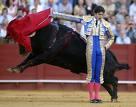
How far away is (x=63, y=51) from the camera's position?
10523 millimetres

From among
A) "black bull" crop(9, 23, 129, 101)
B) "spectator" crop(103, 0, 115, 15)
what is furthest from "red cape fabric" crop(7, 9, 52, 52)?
"spectator" crop(103, 0, 115, 15)

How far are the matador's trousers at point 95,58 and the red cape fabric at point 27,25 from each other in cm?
98

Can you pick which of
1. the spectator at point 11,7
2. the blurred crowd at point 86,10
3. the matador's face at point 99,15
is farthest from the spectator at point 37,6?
the matador's face at point 99,15

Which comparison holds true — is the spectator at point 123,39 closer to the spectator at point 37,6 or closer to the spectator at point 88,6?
the spectator at point 88,6

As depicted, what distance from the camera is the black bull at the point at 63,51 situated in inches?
409

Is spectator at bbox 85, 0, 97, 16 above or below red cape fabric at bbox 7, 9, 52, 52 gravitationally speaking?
below

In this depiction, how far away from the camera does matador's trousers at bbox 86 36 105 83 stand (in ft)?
32.8

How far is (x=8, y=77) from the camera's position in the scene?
14578 mm

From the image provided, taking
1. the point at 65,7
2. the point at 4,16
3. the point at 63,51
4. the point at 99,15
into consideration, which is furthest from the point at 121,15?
the point at 99,15

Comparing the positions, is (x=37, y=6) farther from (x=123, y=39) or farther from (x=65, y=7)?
(x=123, y=39)

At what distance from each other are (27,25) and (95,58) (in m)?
1.39

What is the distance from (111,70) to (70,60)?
2.41 feet

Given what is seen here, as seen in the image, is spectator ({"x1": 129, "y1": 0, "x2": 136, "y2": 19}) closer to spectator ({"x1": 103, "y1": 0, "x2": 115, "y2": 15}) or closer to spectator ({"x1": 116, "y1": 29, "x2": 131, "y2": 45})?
spectator ({"x1": 103, "y1": 0, "x2": 115, "y2": 15})

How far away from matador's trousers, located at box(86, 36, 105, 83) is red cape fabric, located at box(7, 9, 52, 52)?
978mm
